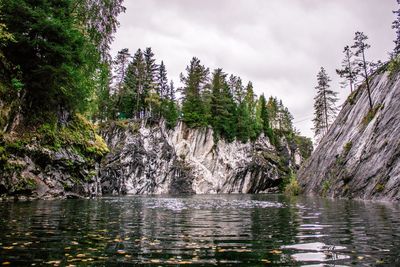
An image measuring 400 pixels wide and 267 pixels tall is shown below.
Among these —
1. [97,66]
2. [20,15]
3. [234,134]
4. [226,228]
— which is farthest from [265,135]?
[226,228]

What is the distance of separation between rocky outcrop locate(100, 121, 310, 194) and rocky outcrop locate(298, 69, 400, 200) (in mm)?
24865

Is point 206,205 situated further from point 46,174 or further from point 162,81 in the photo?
point 162,81

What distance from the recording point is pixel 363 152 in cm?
3291

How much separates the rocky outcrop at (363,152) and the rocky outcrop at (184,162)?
81.6 feet

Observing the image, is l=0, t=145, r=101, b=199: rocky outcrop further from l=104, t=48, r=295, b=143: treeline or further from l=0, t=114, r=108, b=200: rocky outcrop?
l=104, t=48, r=295, b=143: treeline

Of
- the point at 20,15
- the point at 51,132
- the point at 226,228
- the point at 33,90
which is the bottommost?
the point at 226,228

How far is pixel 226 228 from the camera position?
10.3 m

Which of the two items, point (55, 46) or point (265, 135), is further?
point (265, 135)

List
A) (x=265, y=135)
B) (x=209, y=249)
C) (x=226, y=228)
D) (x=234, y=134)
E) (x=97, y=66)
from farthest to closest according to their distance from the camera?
(x=265, y=135), (x=234, y=134), (x=97, y=66), (x=226, y=228), (x=209, y=249)

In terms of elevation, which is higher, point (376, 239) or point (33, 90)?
point (33, 90)

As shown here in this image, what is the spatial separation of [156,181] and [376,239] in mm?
57655

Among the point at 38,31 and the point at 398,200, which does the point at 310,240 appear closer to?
the point at 398,200

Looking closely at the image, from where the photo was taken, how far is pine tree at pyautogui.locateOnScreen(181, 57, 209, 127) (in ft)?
235

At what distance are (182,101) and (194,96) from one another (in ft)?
16.4
